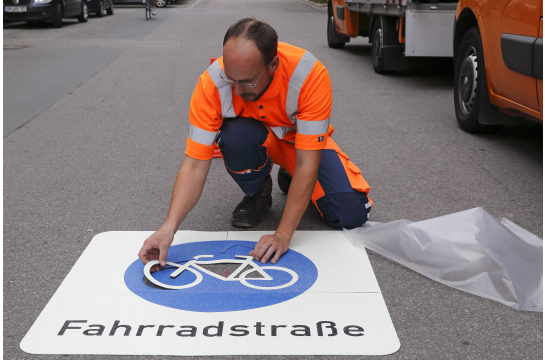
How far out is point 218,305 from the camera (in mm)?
2305

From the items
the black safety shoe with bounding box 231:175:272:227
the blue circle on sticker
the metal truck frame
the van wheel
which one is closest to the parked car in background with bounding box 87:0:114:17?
the van wheel

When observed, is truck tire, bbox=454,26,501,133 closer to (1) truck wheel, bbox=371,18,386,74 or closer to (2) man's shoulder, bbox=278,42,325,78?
(2) man's shoulder, bbox=278,42,325,78

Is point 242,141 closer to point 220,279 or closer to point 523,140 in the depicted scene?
point 220,279

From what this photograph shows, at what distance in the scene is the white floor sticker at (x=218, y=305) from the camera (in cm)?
204

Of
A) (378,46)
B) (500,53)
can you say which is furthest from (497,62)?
(378,46)

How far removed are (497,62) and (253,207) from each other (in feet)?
7.24

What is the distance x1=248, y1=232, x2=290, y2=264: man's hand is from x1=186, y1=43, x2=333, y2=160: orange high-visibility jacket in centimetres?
45

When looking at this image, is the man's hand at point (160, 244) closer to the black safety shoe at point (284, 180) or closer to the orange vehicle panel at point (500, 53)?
the black safety shoe at point (284, 180)

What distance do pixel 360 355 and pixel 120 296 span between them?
1035mm

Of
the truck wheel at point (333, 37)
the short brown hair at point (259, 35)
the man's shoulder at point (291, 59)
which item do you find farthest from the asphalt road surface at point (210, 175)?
the truck wheel at point (333, 37)

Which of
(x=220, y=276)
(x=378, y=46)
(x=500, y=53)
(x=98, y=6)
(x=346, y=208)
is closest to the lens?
(x=220, y=276)

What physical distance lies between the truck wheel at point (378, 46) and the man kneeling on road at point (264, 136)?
16.5 feet

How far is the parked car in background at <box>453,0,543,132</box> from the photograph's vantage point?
3.51m

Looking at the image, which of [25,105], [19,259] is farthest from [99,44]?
[19,259]
